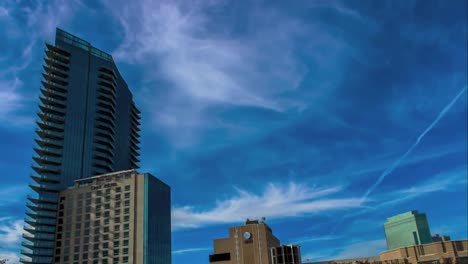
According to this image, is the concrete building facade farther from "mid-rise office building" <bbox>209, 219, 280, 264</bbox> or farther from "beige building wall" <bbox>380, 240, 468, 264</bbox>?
"mid-rise office building" <bbox>209, 219, 280, 264</bbox>

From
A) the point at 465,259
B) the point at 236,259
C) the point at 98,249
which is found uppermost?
the point at 98,249

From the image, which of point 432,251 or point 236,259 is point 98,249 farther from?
point 432,251

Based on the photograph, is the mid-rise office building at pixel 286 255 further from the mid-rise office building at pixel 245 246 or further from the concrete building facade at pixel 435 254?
the concrete building facade at pixel 435 254

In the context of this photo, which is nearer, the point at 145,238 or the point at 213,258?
the point at 213,258

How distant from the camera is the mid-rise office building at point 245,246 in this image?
15675cm

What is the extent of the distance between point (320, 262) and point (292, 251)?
20.7m

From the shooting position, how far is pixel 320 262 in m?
169

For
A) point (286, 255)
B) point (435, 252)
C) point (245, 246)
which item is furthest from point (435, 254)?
point (245, 246)

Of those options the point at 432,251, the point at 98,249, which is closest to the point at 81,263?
the point at 98,249

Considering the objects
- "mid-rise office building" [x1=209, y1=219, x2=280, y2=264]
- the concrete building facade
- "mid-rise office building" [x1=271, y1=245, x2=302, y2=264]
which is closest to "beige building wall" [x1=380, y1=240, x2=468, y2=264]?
the concrete building facade

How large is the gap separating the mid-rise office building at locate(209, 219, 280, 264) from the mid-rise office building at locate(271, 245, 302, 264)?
6.23 feet

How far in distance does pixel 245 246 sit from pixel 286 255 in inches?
567

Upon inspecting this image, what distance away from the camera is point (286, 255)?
154250mm

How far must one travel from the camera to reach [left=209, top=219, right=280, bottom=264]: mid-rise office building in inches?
6171
